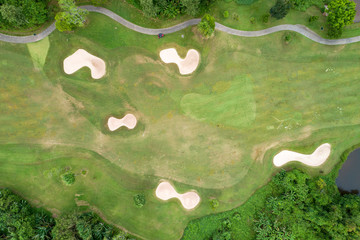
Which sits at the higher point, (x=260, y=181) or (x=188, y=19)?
(x=188, y=19)

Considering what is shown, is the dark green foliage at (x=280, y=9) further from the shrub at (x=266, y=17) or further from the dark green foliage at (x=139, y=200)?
the dark green foliage at (x=139, y=200)

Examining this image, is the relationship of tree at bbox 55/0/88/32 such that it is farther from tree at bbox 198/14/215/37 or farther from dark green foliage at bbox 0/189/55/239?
dark green foliage at bbox 0/189/55/239

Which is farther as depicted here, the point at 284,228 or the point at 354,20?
the point at 354,20

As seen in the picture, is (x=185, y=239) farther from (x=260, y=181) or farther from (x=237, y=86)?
(x=237, y=86)

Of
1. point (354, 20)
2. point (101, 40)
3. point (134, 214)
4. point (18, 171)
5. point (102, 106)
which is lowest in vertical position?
point (18, 171)

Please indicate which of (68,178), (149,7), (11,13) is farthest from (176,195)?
(11,13)

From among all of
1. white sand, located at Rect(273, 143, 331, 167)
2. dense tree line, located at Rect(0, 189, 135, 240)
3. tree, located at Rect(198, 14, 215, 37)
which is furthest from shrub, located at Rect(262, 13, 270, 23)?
dense tree line, located at Rect(0, 189, 135, 240)

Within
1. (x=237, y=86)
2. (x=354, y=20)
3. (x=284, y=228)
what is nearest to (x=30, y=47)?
(x=237, y=86)

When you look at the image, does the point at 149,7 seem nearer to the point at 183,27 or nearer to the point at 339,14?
the point at 183,27
